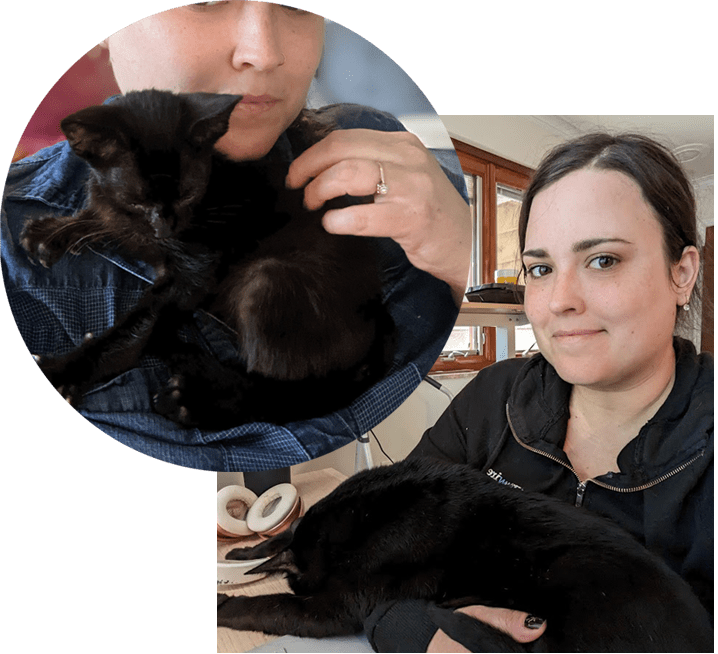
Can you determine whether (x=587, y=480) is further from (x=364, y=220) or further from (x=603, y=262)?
(x=364, y=220)

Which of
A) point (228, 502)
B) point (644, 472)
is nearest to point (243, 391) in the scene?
point (228, 502)

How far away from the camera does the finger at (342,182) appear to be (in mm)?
853

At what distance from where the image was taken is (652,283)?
0.77 meters

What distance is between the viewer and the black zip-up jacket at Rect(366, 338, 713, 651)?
767 millimetres

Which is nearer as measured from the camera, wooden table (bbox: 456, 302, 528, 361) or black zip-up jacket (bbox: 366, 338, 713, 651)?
black zip-up jacket (bbox: 366, 338, 713, 651)

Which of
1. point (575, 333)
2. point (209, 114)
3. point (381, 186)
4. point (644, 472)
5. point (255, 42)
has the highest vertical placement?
point (255, 42)

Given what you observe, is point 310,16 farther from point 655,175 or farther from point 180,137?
point 655,175

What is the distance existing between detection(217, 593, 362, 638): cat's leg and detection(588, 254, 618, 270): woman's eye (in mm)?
677

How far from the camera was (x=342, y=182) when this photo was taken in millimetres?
853

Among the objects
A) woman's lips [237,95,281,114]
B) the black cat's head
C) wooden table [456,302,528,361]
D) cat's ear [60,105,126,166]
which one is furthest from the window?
cat's ear [60,105,126,166]

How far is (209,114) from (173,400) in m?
0.49

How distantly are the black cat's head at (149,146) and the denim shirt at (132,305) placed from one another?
0.15ft

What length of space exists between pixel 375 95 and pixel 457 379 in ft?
1.76

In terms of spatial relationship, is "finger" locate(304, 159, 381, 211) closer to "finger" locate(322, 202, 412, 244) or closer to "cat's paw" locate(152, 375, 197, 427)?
"finger" locate(322, 202, 412, 244)
